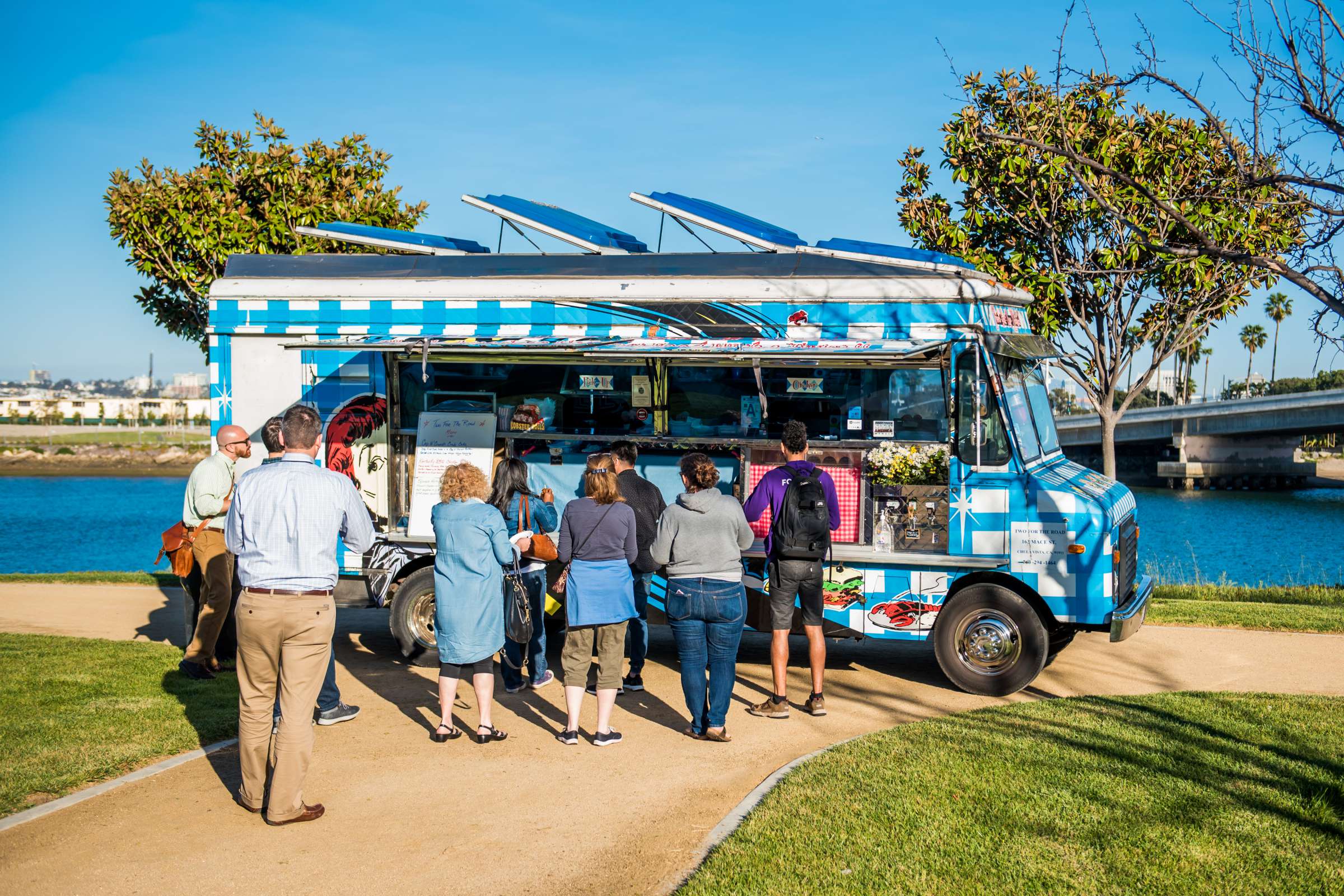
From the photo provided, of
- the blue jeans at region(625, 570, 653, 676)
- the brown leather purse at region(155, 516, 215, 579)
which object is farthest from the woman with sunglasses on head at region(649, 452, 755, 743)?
the brown leather purse at region(155, 516, 215, 579)

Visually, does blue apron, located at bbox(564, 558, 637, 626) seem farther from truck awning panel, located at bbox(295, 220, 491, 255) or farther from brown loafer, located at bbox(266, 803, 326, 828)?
truck awning panel, located at bbox(295, 220, 491, 255)

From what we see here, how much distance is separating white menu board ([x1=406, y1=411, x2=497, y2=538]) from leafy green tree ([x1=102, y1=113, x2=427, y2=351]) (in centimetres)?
700

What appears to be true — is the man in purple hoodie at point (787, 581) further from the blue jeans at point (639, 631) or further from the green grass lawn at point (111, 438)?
the green grass lawn at point (111, 438)

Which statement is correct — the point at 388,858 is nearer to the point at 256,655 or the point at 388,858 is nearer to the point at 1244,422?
the point at 256,655

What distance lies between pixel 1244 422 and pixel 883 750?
62403mm

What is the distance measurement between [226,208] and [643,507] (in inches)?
399

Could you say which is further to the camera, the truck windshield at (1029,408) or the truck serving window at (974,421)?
the truck windshield at (1029,408)

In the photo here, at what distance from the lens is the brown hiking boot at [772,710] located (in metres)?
7.83

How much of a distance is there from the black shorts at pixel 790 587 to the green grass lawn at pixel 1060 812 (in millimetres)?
1043

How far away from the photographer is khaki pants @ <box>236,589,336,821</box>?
554 cm

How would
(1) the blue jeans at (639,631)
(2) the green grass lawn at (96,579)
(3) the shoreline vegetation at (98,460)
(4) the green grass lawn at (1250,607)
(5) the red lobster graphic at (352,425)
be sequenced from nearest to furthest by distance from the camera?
1. (1) the blue jeans at (639,631)
2. (5) the red lobster graphic at (352,425)
3. (4) the green grass lawn at (1250,607)
4. (2) the green grass lawn at (96,579)
5. (3) the shoreline vegetation at (98,460)

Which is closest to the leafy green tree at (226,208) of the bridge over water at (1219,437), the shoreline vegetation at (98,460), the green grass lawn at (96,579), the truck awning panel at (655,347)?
the green grass lawn at (96,579)

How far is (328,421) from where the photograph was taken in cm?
973

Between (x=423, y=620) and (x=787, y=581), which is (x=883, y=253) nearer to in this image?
(x=787, y=581)
